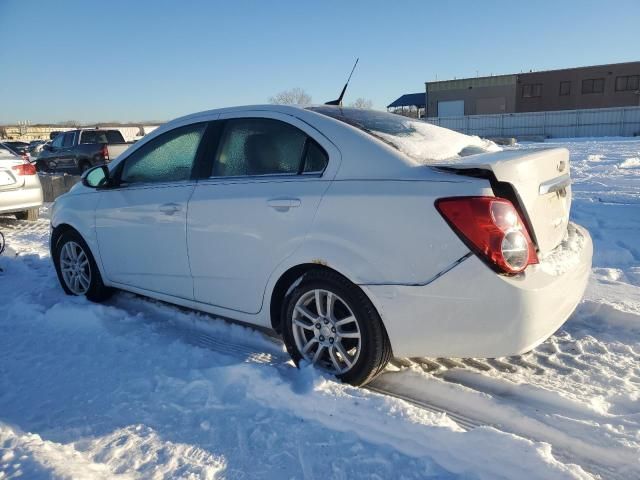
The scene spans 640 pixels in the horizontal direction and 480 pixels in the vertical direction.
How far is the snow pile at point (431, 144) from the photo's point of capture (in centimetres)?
286

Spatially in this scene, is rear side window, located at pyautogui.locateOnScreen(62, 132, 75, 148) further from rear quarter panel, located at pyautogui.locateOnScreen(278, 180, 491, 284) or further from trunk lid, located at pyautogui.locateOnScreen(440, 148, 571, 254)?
trunk lid, located at pyautogui.locateOnScreen(440, 148, 571, 254)

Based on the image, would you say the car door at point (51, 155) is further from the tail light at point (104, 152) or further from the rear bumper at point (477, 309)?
the rear bumper at point (477, 309)

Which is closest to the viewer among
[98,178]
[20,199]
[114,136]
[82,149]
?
[98,178]

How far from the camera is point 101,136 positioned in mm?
15805

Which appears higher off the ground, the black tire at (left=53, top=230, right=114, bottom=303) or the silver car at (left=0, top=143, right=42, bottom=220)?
the silver car at (left=0, top=143, right=42, bottom=220)

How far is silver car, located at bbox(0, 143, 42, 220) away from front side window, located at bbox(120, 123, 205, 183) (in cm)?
521

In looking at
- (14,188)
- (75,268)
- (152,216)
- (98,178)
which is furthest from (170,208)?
(14,188)

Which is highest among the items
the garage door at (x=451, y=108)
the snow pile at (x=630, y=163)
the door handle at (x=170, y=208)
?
the garage door at (x=451, y=108)

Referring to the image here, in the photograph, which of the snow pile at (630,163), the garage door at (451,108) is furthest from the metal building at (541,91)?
the snow pile at (630,163)

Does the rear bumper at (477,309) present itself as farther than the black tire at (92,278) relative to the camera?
No

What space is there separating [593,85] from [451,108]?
509 inches

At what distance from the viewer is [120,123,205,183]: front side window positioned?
3.67m

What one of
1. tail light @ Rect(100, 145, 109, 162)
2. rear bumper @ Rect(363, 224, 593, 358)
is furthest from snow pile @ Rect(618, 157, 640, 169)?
tail light @ Rect(100, 145, 109, 162)

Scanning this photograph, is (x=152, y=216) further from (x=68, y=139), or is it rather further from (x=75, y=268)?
(x=68, y=139)
